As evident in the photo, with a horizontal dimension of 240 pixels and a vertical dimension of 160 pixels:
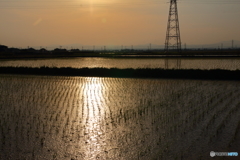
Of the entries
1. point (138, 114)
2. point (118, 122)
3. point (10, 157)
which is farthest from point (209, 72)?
point (10, 157)

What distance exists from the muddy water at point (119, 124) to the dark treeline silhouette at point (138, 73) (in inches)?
155

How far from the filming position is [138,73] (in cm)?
1441

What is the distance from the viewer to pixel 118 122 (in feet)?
19.0

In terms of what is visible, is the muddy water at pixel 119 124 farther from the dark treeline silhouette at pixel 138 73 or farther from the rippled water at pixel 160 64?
the rippled water at pixel 160 64

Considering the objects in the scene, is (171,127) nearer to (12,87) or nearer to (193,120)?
(193,120)

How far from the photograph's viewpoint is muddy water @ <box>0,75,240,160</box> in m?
4.24

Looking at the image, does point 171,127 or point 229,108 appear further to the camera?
point 229,108

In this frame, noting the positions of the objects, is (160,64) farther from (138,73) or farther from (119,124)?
(119,124)

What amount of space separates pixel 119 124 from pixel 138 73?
8.90 metres

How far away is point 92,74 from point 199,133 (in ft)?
35.6

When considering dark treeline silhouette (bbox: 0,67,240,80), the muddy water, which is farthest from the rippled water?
the muddy water

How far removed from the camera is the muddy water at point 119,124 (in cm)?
424

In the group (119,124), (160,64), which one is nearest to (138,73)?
(160,64)

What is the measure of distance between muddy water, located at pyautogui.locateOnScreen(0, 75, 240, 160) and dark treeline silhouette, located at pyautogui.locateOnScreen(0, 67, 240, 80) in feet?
12.9
